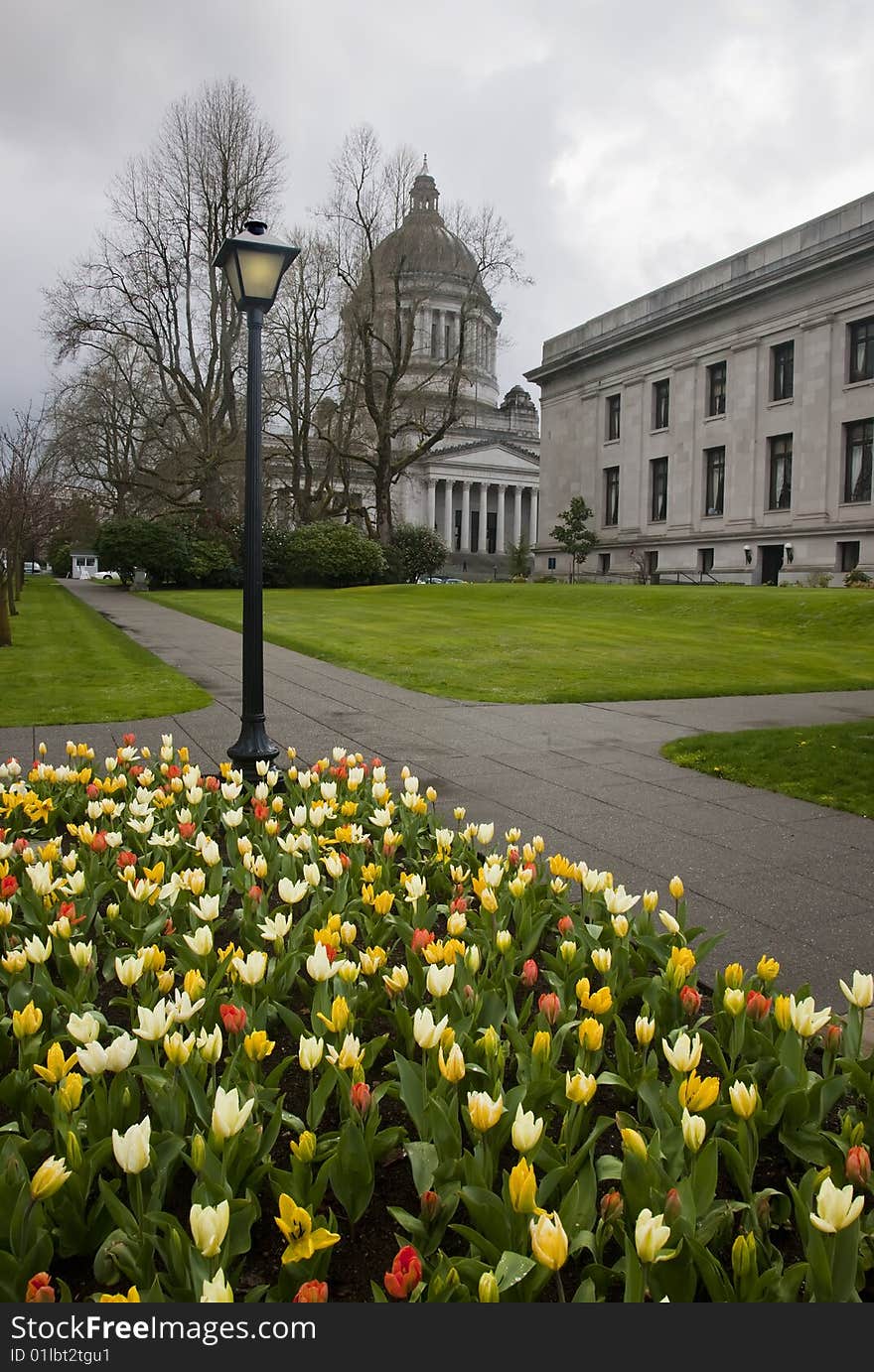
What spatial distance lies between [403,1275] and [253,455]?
6042mm

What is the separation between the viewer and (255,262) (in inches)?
265

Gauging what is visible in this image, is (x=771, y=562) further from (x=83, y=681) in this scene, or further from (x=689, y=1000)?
(x=689, y=1000)

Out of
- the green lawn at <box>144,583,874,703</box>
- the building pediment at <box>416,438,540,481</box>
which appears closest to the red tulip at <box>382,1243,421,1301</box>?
the green lawn at <box>144,583,874,703</box>

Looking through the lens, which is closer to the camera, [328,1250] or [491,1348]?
[491,1348]

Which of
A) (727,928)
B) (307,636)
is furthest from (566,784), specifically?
(307,636)

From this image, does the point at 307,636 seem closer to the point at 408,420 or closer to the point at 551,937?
the point at 551,937

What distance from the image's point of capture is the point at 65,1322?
68.0 inches

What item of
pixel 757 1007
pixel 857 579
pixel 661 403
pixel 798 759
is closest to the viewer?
pixel 757 1007

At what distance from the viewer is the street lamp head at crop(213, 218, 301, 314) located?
21.9ft

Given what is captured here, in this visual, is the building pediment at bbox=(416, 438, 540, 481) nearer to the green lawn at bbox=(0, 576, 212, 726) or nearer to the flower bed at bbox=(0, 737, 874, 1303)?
the green lawn at bbox=(0, 576, 212, 726)

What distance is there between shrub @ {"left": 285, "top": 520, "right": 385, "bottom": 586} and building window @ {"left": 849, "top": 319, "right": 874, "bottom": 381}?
878 inches

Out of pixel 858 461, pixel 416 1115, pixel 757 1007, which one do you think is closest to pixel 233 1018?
pixel 416 1115

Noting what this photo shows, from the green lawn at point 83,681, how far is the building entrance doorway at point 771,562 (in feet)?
102

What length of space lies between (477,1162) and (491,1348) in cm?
49
